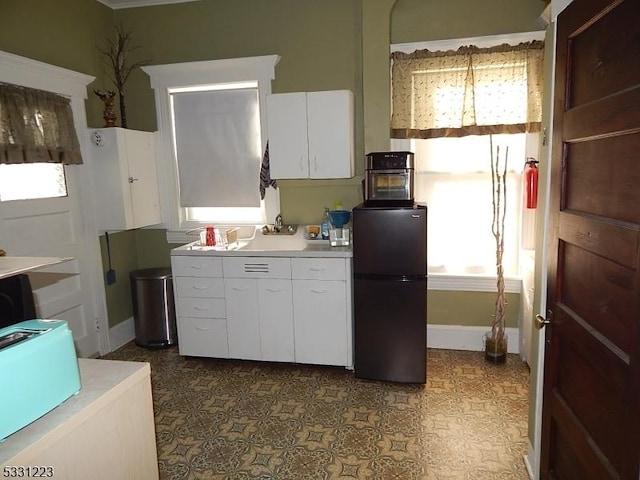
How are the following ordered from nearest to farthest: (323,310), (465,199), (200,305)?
(323,310) → (200,305) → (465,199)

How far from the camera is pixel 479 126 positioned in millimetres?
3357

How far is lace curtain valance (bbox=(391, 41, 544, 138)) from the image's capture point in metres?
3.25

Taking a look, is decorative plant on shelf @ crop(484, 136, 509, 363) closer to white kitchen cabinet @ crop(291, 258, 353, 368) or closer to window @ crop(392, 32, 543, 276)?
window @ crop(392, 32, 543, 276)

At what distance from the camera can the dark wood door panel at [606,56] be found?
121 cm

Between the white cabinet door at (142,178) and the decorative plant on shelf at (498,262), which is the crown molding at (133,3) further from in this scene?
the decorative plant on shelf at (498,262)

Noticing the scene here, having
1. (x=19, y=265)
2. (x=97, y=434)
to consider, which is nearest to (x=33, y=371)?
(x=97, y=434)

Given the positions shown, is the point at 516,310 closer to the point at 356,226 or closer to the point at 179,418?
the point at 356,226

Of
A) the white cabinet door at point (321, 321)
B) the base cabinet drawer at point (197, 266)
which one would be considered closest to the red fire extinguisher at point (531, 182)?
the white cabinet door at point (321, 321)

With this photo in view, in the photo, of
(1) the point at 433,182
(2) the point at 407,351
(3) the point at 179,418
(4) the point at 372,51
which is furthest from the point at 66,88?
(2) the point at 407,351

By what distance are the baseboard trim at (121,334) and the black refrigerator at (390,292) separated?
87.1 inches

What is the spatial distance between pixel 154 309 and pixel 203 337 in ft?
2.12

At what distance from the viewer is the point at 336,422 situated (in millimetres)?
2727

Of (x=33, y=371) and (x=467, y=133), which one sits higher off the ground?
(x=467, y=133)

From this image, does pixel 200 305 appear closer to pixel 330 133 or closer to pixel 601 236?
pixel 330 133
